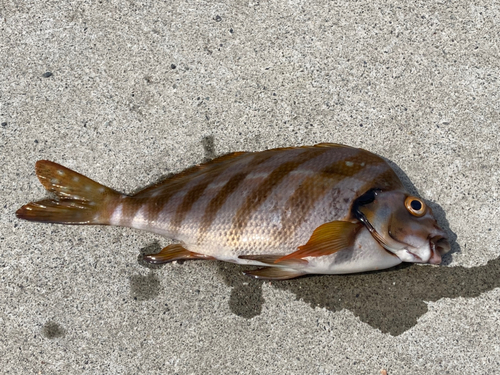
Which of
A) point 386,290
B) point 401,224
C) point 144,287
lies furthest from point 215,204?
point 386,290

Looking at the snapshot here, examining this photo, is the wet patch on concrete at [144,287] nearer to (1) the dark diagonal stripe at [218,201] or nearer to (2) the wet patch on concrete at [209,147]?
(1) the dark diagonal stripe at [218,201]

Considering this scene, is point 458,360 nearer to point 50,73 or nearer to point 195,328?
point 195,328

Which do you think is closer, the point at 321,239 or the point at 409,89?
the point at 321,239

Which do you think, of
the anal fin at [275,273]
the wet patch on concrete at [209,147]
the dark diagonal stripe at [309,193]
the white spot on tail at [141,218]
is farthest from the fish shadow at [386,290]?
the wet patch on concrete at [209,147]

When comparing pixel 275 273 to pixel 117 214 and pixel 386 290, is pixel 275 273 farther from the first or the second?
pixel 117 214

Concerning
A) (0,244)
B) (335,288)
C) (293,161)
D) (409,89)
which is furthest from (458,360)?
(0,244)
